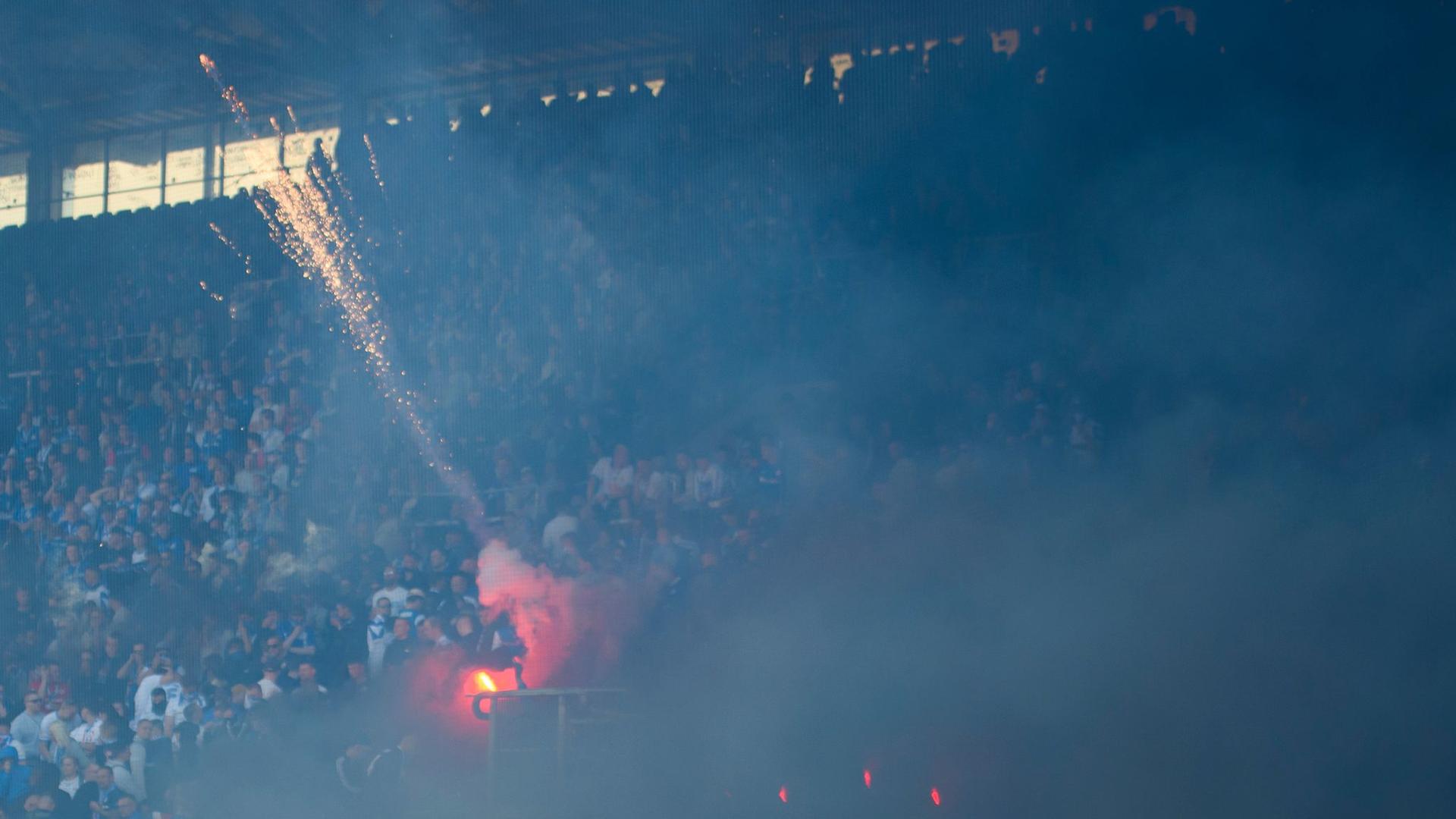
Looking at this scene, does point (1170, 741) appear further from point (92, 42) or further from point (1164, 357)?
point (92, 42)

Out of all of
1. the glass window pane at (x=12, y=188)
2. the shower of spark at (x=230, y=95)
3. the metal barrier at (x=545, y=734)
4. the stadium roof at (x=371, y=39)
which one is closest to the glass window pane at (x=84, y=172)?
the glass window pane at (x=12, y=188)

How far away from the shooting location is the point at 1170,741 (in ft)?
13.9

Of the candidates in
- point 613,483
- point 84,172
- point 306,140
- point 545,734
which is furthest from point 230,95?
point 545,734

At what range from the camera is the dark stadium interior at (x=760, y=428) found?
4410 millimetres

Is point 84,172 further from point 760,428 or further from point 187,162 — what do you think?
point 760,428

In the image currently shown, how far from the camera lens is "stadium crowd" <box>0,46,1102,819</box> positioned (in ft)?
18.9

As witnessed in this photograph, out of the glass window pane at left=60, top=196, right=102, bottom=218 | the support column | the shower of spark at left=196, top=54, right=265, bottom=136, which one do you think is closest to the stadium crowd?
the shower of spark at left=196, top=54, right=265, bottom=136

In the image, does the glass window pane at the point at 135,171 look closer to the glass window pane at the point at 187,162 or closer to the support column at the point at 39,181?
the glass window pane at the point at 187,162

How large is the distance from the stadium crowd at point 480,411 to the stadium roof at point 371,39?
902 mm

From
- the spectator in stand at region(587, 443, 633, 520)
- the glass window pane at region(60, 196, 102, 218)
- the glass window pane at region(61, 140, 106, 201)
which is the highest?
the glass window pane at region(61, 140, 106, 201)

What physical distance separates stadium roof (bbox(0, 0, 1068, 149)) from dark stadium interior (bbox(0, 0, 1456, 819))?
0.04m

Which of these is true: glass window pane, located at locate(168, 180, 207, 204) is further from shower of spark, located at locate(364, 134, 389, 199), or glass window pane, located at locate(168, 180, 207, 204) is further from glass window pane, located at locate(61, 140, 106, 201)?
shower of spark, located at locate(364, 134, 389, 199)

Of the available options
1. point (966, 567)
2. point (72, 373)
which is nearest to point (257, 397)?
point (72, 373)

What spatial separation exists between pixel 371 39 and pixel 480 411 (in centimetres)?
339
